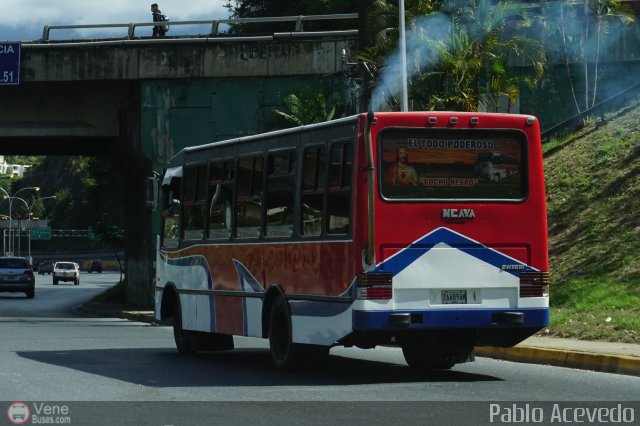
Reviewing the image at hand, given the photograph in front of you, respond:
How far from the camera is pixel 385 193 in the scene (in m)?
14.9

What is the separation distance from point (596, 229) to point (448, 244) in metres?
12.4

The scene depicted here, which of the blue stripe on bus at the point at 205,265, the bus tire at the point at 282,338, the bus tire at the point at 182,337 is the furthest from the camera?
the bus tire at the point at 182,337

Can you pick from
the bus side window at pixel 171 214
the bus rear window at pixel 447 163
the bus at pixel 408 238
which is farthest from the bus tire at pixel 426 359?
the bus side window at pixel 171 214

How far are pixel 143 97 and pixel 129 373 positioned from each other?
21530 millimetres

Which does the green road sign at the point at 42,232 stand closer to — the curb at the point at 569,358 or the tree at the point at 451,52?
the tree at the point at 451,52

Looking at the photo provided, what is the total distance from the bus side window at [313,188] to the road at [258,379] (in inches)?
69.8

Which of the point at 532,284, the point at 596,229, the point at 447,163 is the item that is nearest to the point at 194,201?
the point at 447,163

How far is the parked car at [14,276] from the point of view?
54.8 metres

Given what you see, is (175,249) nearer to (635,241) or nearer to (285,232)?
(285,232)

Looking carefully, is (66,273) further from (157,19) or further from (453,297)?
(453,297)

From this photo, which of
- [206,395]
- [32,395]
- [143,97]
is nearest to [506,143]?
[206,395]

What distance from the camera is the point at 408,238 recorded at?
14859mm

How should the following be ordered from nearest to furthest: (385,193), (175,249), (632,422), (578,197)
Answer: (632,422) < (385,193) < (175,249) < (578,197)

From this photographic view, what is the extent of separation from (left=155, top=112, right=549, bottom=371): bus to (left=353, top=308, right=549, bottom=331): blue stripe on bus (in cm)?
1
